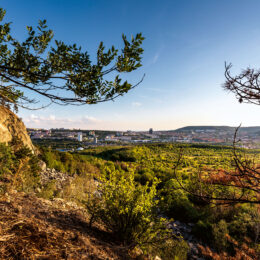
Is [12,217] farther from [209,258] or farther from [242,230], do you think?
[242,230]

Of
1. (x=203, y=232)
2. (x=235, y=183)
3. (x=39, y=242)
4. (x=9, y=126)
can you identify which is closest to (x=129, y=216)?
(x=39, y=242)

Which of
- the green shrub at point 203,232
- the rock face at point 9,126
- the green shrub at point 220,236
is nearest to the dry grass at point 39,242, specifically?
the green shrub at point 220,236

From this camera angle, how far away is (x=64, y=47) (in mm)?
2336

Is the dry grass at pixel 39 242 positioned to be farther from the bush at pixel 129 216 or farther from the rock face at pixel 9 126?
the rock face at pixel 9 126

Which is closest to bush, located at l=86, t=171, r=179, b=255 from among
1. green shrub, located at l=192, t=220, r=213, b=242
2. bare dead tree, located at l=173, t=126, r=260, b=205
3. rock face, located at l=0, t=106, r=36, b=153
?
bare dead tree, located at l=173, t=126, r=260, b=205

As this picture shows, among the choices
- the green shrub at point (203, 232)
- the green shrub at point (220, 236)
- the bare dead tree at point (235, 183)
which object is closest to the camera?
the bare dead tree at point (235, 183)

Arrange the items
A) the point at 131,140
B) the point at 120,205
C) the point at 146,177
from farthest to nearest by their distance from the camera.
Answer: the point at 131,140 → the point at 146,177 → the point at 120,205

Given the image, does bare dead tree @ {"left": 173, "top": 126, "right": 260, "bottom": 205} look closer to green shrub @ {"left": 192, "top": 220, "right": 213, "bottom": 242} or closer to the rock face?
green shrub @ {"left": 192, "top": 220, "right": 213, "bottom": 242}

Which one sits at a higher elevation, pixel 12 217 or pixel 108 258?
pixel 12 217

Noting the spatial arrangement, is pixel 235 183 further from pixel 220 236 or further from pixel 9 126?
pixel 9 126

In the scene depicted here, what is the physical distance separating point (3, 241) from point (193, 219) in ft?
23.0

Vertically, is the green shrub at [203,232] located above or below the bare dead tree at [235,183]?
below

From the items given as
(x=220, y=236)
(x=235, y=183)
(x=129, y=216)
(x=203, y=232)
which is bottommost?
(x=203, y=232)

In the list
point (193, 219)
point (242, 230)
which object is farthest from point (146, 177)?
point (242, 230)
